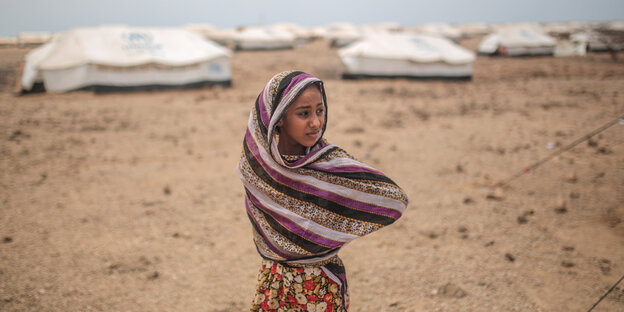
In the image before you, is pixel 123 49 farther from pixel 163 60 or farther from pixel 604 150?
pixel 604 150

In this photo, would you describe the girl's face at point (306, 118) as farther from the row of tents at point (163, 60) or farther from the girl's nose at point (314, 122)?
the row of tents at point (163, 60)

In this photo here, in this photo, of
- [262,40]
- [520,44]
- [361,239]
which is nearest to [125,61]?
[361,239]

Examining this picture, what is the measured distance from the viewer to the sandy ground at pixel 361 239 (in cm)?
243

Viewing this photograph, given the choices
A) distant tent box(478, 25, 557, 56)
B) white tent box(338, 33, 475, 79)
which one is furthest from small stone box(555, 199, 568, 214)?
distant tent box(478, 25, 557, 56)

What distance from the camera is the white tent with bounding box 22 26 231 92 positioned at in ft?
32.5

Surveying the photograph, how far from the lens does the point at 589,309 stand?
218 cm

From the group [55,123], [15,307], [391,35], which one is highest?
[391,35]

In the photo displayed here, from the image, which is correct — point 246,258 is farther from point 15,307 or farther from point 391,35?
point 391,35

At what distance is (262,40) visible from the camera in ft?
81.7

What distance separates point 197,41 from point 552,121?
10465mm

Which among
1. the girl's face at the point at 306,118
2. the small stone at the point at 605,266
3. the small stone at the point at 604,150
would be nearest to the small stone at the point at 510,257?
the small stone at the point at 605,266

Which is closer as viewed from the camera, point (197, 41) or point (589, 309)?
point (589, 309)

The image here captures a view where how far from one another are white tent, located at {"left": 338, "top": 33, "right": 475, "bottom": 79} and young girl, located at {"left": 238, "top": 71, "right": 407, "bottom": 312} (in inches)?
475

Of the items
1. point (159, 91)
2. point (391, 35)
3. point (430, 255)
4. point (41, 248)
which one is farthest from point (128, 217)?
point (391, 35)
